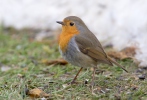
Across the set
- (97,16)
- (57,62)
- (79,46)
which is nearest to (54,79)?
(79,46)

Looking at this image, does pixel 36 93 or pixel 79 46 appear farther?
pixel 79 46

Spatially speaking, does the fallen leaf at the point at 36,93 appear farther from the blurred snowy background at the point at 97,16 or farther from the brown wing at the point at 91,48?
the blurred snowy background at the point at 97,16

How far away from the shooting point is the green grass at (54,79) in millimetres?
4008

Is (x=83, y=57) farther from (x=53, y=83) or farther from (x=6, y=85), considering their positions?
(x=6, y=85)

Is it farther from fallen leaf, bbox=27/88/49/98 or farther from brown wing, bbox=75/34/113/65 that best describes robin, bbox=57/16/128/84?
fallen leaf, bbox=27/88/49/98

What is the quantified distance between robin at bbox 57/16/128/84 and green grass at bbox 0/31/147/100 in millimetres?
236

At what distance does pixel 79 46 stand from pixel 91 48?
141 millimetres

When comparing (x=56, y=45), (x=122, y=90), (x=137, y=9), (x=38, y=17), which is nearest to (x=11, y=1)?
(x=38, y=17)

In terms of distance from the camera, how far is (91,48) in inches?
176

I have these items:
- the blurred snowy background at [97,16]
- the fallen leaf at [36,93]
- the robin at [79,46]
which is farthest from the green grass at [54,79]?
the blurred snowy background at [97,16]

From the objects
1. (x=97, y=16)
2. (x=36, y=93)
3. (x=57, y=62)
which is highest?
(x=97, y=16)

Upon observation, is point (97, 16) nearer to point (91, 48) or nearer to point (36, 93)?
point (91, 48)

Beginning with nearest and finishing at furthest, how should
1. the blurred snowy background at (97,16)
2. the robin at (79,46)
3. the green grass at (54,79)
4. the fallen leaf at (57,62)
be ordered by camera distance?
1. the green grass at (54,79)
2. the robin at (79,46)
3. the fallen leaf at (57,62)
4. the blurred snowy background at (97,16)

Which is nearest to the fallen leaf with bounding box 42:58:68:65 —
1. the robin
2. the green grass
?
the green grass
